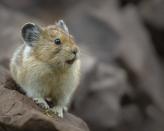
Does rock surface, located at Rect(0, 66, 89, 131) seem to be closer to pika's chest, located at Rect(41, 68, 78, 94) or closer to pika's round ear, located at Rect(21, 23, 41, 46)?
pika's chest, located at Rect(41, 68, 78, 94)

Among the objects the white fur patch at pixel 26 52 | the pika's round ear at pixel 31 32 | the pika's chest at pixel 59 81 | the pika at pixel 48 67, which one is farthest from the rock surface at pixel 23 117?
the pika's round ear at pixel 31 32

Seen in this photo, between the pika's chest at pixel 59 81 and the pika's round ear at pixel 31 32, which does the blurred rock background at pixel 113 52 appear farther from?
the pika's chest at pixel 59 81

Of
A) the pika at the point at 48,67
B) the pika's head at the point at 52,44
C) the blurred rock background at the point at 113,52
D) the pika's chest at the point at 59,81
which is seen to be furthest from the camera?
the blurred rock background at the point at 113,52

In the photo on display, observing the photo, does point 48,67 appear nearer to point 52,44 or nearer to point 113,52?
point 52,44

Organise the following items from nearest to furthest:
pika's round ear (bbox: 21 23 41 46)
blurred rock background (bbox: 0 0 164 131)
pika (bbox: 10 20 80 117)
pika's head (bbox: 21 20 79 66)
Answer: pika's head (bbox: 21 20 79 66) → pika (bbox: 10 20 80 117) → pika's round ear (bbox: 21 23 41 46) → blurred rock background (bbox: 0 0 164 131)

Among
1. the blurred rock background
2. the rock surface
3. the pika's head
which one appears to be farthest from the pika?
the blurred rock background

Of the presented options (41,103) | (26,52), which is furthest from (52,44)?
(41,103)

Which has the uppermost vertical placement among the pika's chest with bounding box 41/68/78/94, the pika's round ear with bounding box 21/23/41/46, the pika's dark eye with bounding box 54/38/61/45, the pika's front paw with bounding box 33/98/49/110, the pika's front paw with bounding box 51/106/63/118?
the pika's round ear with bounding box 21/23/41/46
